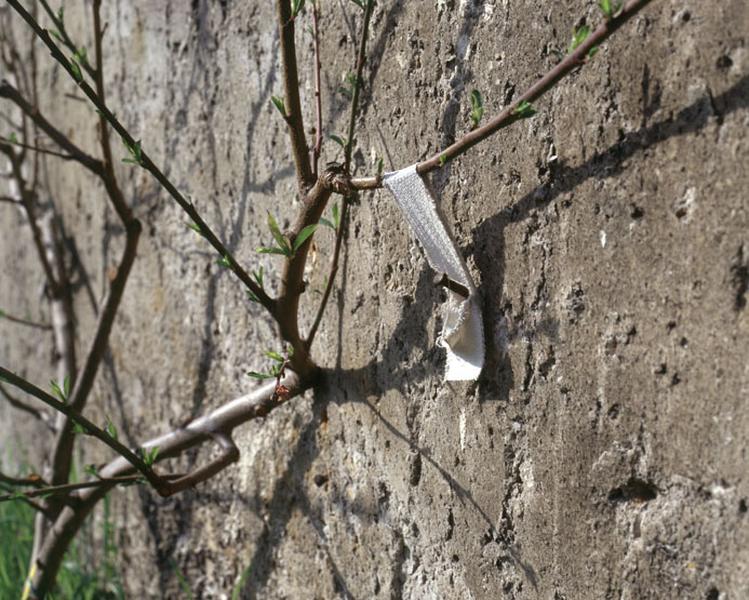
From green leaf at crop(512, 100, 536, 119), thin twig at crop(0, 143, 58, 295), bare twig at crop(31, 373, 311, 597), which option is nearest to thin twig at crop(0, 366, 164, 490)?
bare twig at crop(31, 373, 311, 597)

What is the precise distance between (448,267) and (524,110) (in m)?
0.31

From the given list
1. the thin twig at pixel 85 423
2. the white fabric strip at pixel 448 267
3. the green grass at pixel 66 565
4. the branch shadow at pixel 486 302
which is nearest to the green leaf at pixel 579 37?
the branch shadow at pixel 486 302

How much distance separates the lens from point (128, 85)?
251cm

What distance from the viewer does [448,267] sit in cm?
140

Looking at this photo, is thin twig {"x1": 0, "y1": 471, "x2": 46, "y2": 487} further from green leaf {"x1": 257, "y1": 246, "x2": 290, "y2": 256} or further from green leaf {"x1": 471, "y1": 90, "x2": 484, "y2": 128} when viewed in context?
green leaf {"x1": 471, "y1": 90, "x2": 484, "y2": 128}

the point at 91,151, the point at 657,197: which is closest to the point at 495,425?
the point at 657,197

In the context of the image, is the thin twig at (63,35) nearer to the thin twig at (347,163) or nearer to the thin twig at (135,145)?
the thin twig at (135,145)

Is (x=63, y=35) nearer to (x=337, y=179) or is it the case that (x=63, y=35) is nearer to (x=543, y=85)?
(x=337, y=179)

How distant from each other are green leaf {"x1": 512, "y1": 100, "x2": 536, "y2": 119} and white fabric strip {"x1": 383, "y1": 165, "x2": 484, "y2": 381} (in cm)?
24

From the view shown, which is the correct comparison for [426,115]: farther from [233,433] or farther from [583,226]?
[233,433]

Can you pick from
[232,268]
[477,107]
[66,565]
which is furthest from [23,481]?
[477,107]

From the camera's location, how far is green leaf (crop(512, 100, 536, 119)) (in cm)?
117

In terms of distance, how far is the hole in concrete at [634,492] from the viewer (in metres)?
1.13

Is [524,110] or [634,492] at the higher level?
[524,110]
